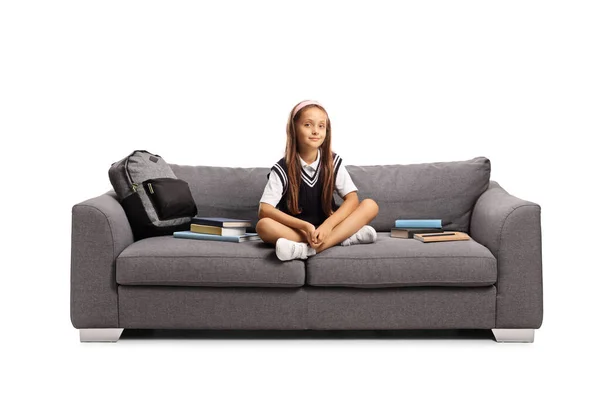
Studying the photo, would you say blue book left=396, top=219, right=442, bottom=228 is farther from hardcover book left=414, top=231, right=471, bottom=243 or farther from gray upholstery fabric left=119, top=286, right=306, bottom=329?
gray upholstery fabric left=119, top=286, right=306, bottom=329

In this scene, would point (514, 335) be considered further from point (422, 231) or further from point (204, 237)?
point (204, 237)

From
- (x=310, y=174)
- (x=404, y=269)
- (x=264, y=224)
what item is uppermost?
(x=310, y=174)

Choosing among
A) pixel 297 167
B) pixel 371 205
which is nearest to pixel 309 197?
pixel 297 167

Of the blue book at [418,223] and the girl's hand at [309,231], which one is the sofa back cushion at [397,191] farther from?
the girl's hand at [309,231]

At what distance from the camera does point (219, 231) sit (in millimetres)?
4980

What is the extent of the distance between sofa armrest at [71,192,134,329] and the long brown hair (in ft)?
3.57

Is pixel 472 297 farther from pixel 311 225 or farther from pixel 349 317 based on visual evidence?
pixel 311 225

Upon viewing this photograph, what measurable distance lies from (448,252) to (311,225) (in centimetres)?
78

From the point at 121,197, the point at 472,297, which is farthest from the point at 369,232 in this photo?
the point at 121,197

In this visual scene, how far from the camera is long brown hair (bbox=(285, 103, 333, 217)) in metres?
5.06

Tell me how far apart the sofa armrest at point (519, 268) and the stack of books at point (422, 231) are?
319 millimetres

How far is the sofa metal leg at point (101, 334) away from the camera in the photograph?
4691 mm

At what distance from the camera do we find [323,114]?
16.6 ft

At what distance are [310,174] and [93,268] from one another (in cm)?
140
